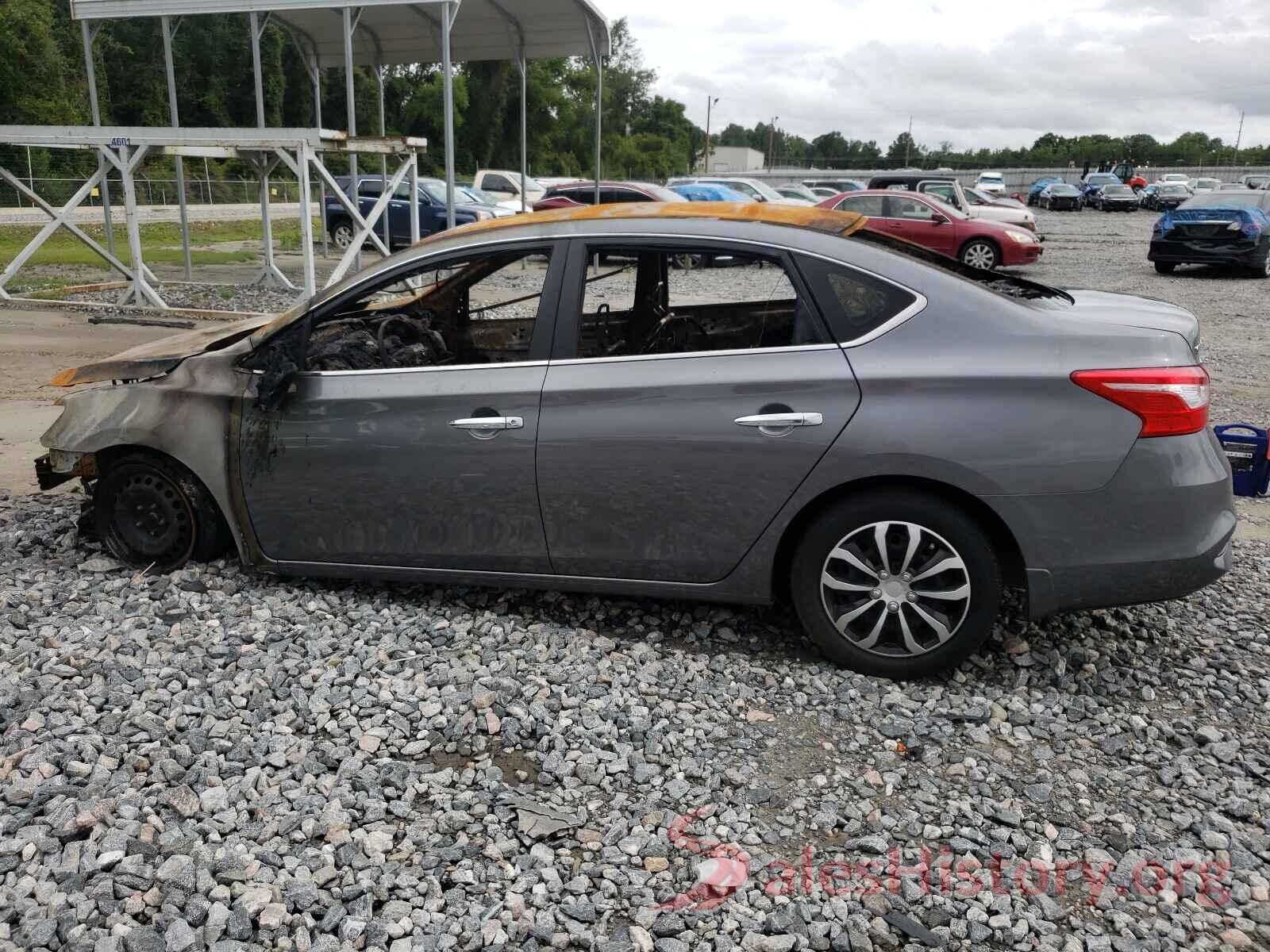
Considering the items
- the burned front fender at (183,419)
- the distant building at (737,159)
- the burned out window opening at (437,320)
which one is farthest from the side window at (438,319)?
the distant building at (737,159)

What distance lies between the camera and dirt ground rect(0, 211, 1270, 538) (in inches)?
293

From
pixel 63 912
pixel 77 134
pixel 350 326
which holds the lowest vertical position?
pixel 63 912

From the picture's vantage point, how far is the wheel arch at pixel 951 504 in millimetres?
3658

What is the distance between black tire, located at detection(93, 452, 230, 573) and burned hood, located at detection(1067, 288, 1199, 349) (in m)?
3.79

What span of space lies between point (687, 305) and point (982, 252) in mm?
16098

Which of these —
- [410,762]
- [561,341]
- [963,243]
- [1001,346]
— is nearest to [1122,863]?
[1001,346]

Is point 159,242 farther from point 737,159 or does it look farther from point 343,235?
point 737,159

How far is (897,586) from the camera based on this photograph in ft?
12.2

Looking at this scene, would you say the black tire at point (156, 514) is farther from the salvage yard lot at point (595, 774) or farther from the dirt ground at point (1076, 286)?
the dirt ground at point (1076, 286)

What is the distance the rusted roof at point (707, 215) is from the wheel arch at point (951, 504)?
996 millimetres

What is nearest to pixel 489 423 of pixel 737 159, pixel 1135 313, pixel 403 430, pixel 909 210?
pixel 403 430

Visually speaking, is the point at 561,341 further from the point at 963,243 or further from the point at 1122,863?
the point at 963,243

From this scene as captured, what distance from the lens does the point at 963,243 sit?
18.7 meters

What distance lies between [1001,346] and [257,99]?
17185mm
